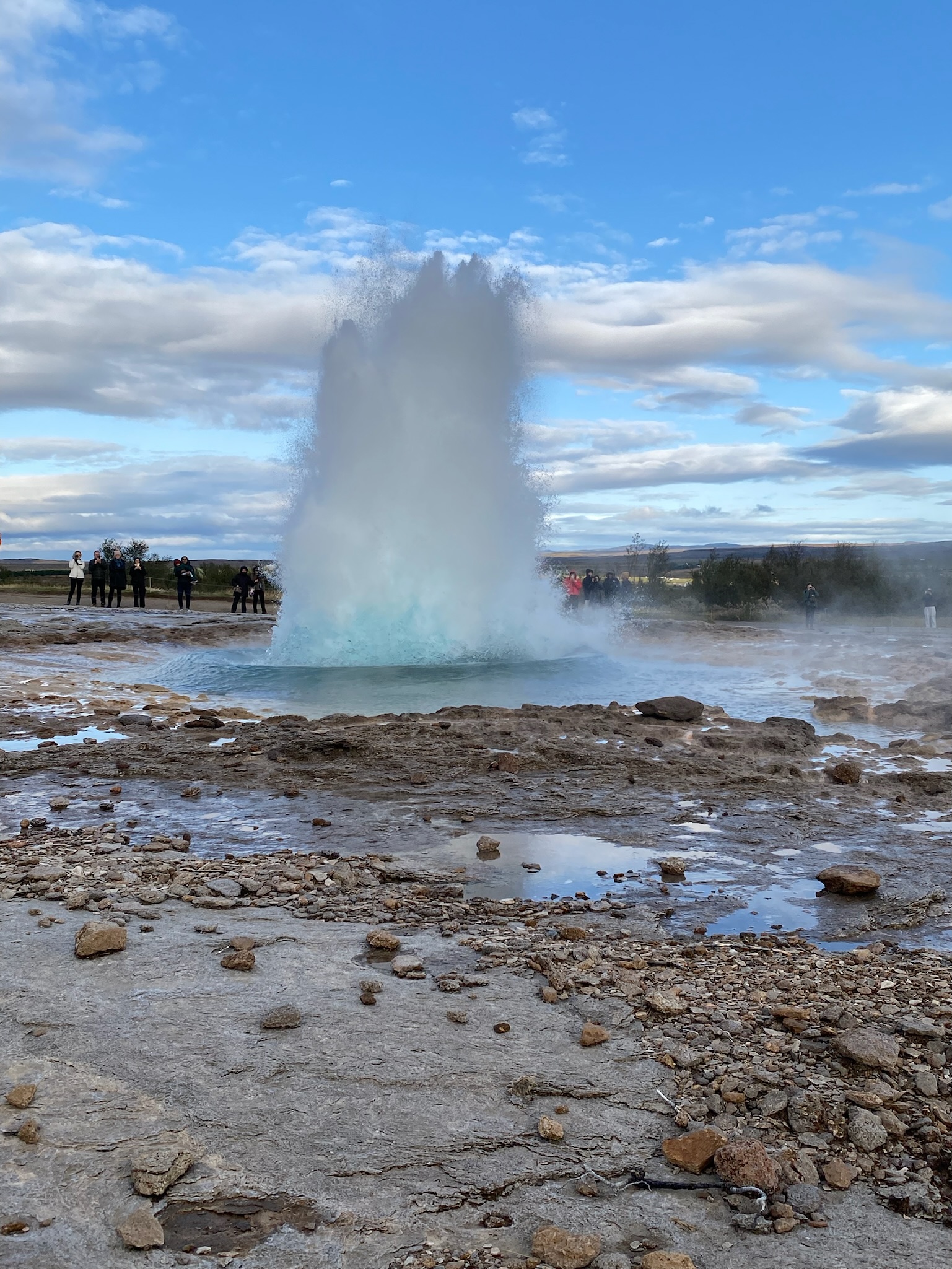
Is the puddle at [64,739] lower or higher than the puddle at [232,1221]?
higher

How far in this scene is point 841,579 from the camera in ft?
142

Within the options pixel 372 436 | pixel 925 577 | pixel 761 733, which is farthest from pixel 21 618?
pixel 925 577

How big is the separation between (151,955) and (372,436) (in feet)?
48.2

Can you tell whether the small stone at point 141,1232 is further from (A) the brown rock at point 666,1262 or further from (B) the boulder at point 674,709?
(B) the boulder at point 674,709

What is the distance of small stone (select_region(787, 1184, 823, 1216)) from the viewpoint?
107 inches

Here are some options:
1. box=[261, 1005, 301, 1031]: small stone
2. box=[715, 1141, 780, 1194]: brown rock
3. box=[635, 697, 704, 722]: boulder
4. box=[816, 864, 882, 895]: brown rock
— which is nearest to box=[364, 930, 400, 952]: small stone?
box=[261, 1005, 301, 1031]: small stone

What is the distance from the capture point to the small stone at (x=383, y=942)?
4492 millimetres

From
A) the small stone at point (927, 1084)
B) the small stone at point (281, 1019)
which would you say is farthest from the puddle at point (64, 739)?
the small stone at point (927, 1084)

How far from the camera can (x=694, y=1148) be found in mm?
2930

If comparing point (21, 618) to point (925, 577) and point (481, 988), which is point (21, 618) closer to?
point (481, 988)

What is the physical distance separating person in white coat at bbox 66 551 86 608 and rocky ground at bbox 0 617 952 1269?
25577mm

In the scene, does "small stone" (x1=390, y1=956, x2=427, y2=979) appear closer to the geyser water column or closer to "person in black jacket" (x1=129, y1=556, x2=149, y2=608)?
the geyser water column

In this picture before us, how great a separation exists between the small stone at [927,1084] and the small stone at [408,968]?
1863mm

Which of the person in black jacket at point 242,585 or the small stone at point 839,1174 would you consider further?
the person in black jacket at point 242,585
